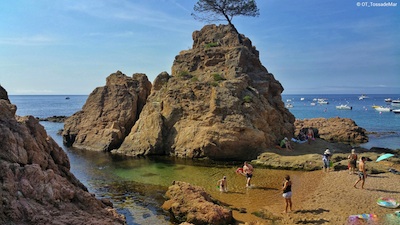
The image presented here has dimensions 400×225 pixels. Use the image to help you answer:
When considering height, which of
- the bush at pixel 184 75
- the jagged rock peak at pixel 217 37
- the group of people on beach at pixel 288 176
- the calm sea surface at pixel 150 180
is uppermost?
the jagged rock peak at pixel 217 37

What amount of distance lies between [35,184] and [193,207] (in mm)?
6750

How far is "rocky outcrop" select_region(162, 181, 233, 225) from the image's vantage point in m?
13.7

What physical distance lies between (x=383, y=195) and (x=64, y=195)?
1499cm

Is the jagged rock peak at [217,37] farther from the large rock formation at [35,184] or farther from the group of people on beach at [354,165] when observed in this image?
the large rock formation at [35,184]

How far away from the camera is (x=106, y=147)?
1299 inches

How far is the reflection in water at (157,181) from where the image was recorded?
16.1 meters

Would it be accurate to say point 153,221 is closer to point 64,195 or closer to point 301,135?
point 64,195

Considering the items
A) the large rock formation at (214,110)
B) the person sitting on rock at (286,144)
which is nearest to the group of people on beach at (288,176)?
the person sitting on rock at (286,144)

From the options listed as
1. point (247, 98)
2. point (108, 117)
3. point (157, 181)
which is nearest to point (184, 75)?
point (247, 98)

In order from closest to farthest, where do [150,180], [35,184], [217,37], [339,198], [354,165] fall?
[35,184] < [339,198] < [354,165] < [150,180] < [217,37]

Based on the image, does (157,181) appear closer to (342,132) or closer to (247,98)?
(247,98)

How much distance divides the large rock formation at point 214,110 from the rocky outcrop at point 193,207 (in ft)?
36.1

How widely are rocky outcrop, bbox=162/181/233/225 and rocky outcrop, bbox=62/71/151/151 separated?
1872 cm

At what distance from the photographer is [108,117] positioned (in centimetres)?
3600
